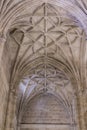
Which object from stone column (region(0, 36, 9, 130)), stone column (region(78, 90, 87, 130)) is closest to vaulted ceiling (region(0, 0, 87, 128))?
stone column (region(78, 90, 87, 130))

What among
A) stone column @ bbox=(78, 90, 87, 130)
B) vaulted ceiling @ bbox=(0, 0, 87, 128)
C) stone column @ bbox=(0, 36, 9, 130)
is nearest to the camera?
vaulted ceiling @ bbox=(0, 0, 87, 128)

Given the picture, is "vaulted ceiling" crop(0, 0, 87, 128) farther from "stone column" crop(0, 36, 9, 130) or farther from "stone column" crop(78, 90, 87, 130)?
"stone column" crop(0, 36, 9, 130)

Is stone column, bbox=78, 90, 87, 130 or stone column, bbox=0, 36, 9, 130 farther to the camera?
stone column, bbox=78, 90, 87, 130

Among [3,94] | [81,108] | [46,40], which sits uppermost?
[46,40]

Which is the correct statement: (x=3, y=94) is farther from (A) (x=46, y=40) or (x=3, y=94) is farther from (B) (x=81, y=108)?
(B) (x=81, y=108)

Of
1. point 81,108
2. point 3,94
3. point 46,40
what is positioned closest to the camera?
point 3,94

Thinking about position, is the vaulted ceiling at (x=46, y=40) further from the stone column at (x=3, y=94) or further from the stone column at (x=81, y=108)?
the stone column at (x=3, y=94)

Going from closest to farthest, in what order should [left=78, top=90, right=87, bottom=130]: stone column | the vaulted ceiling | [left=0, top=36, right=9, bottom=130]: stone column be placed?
the vaulted ceiling, [left=0, top=36, right=9, bottom=130]: stone column, [left=78, top=90, right=87, bottom=130]: stone column

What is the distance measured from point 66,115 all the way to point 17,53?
8776 mm

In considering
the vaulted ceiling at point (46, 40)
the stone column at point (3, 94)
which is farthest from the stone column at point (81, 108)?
→ the stone column at point (3, 94)

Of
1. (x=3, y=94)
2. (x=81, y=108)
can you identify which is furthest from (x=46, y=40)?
(x=81, y=108)

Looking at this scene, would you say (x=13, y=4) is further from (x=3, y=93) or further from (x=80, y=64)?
(x=80, y=64)

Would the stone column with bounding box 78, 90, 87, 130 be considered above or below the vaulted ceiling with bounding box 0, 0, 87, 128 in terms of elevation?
below

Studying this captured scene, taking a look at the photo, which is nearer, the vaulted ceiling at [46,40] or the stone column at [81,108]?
the vaulted ceiling at [46,40]
